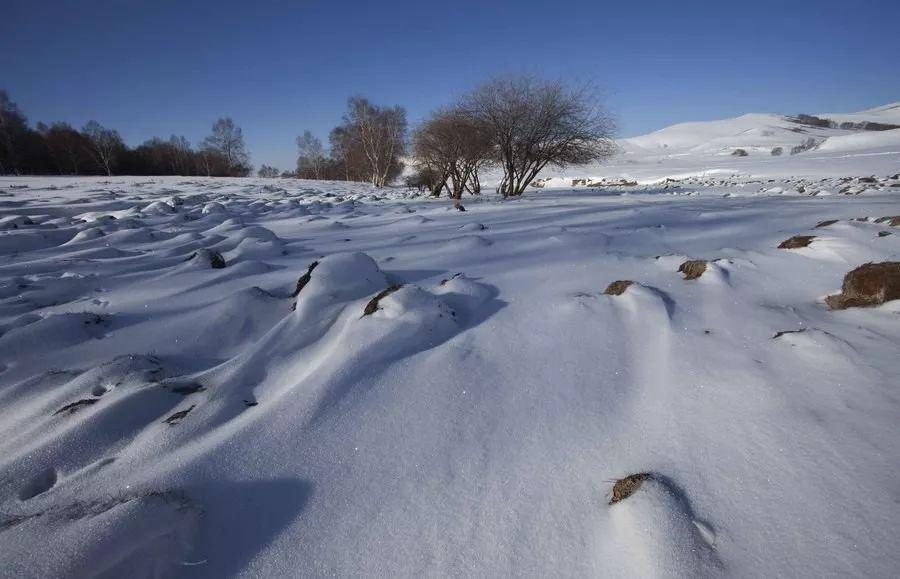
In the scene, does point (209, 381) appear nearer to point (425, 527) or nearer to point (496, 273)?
point (425, 527)

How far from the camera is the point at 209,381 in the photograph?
5.33 ft

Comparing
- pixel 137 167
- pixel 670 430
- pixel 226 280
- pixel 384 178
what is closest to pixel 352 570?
pixel 670 430

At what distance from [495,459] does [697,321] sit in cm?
131

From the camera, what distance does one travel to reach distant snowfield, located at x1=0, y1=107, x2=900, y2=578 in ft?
3.15

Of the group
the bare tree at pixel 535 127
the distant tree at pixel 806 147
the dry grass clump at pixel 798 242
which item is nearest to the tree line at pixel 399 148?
the bare tree at pixel 535 127

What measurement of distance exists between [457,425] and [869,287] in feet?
6.86

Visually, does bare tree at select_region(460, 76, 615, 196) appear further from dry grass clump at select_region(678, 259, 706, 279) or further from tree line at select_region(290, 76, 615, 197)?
dry grass clump at select_region(678, 259, 706, 279)

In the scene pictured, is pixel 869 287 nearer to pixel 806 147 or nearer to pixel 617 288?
pixel 617 288

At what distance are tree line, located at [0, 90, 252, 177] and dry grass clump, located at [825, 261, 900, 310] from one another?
1542 inches

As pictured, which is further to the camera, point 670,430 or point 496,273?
point 496,273

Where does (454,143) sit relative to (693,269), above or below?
above

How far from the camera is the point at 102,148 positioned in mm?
29844

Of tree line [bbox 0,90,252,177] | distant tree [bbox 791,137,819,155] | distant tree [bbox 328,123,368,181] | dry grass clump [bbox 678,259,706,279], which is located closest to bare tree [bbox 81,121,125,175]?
tree line [bbox 0,90,252,177]

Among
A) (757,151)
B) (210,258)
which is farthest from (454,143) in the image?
(757,151)
